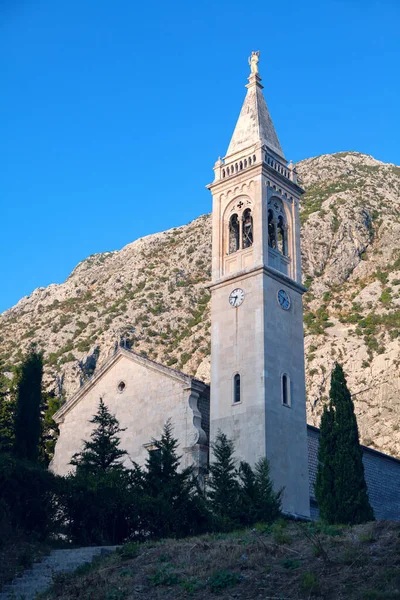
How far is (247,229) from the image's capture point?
41.1 meters

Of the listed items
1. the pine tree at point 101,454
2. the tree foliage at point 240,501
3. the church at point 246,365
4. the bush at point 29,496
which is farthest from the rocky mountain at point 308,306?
the bush at point 29,496

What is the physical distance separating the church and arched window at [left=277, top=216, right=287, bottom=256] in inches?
2.1

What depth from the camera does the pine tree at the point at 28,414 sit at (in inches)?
1351

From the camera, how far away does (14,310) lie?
106000 mm

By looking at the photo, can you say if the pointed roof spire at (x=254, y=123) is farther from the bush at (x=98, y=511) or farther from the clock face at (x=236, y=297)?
the bush at (x=98, y=511)

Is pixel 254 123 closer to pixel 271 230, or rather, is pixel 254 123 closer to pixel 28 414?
pixel 271 230

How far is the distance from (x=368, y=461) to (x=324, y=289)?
1692 inches

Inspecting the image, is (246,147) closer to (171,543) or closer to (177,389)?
(177,389)

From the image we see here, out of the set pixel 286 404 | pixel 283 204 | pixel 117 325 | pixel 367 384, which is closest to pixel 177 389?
pixel 286 404

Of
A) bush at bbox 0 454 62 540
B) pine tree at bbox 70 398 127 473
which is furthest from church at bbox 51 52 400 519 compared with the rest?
bush at bbox 0 454 62 540


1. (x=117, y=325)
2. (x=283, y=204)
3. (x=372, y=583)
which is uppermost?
(x=117, y=325)

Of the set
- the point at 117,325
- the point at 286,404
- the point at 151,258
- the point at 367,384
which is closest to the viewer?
the point at 286,404

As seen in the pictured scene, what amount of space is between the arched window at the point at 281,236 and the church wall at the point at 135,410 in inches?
360

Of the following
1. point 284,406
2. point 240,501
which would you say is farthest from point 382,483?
point 240,501
